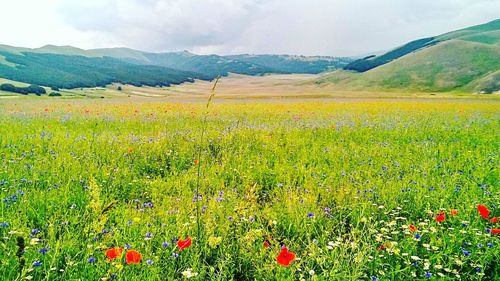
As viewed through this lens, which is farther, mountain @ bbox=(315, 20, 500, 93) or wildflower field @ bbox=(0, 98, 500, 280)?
mountain @ bbox=(315, 20, 500, 93)

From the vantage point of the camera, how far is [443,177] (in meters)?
6.26

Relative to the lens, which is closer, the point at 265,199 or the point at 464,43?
the point at 265,199

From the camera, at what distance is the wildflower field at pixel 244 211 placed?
10.9 feet

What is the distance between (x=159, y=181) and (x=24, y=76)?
710 feet

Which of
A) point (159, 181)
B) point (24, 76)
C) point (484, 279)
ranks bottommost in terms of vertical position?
point (484, 279)

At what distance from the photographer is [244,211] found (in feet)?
14.9

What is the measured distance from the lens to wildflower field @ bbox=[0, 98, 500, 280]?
3309 millimetres

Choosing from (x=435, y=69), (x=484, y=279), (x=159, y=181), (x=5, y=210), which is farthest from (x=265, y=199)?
(x=435, y=69)

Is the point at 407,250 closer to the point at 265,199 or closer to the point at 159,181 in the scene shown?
the point at 265,199

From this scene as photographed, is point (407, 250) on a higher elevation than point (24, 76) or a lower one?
lower

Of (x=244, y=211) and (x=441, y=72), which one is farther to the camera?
(x=441, y=72)

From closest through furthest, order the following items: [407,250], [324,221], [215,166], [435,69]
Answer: [407,250], [324,221], [215,166], [435,69]

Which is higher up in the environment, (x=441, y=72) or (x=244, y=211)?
(x=441, y=72)

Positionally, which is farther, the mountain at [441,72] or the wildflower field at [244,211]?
the mountain at [441,72]
